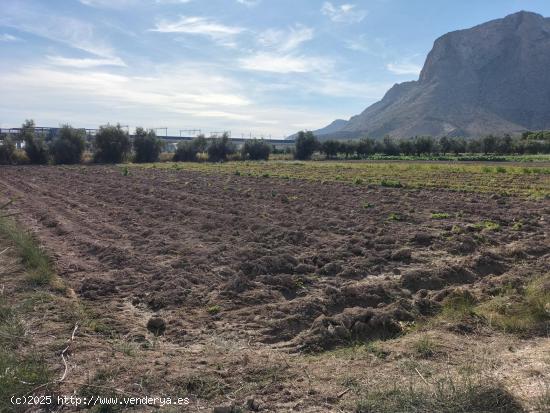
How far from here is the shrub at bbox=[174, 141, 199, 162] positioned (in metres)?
93.6

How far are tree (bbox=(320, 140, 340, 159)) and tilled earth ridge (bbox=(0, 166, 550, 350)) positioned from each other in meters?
78.5

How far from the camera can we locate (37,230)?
52.1ft

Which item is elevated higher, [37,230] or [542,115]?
[542,115]

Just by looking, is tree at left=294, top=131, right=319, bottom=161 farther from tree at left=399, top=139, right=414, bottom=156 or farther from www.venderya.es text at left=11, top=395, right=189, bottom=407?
www.venderya.es text at left=11, top=395, right=189, bottom=407

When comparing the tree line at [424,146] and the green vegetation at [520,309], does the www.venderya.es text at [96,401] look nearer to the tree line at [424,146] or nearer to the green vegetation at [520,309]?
the green vegetation at [520,309]

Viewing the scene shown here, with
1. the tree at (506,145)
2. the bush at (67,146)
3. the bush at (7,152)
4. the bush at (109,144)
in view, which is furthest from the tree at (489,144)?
the bush at (7,152)

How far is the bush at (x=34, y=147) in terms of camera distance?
7675 cm

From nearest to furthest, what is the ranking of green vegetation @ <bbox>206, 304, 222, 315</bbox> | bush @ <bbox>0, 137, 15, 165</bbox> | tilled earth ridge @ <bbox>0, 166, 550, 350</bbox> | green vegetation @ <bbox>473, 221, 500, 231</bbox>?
tilled earth ridge @ <bbox>0, 166, 550, 350</bbox>
green vegetation @ <bbox>206, 304, 222, 315</bbox>
green vegetation @ <bbox>473, 221, 500, 231</bbox>
bush @ <bbox>0, 137, 15, 165</bbox>

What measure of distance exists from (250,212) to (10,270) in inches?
435

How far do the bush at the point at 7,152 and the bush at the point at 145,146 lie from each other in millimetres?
20610

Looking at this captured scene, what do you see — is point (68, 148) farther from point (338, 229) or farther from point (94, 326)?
point (94, 326)

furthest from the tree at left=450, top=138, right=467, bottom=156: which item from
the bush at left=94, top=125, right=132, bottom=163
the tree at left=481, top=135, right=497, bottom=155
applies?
the bush at left=94, top=125, right=132, bottom=163

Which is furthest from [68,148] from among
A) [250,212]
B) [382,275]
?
[382,275]

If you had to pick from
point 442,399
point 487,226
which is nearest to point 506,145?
point 487,226
